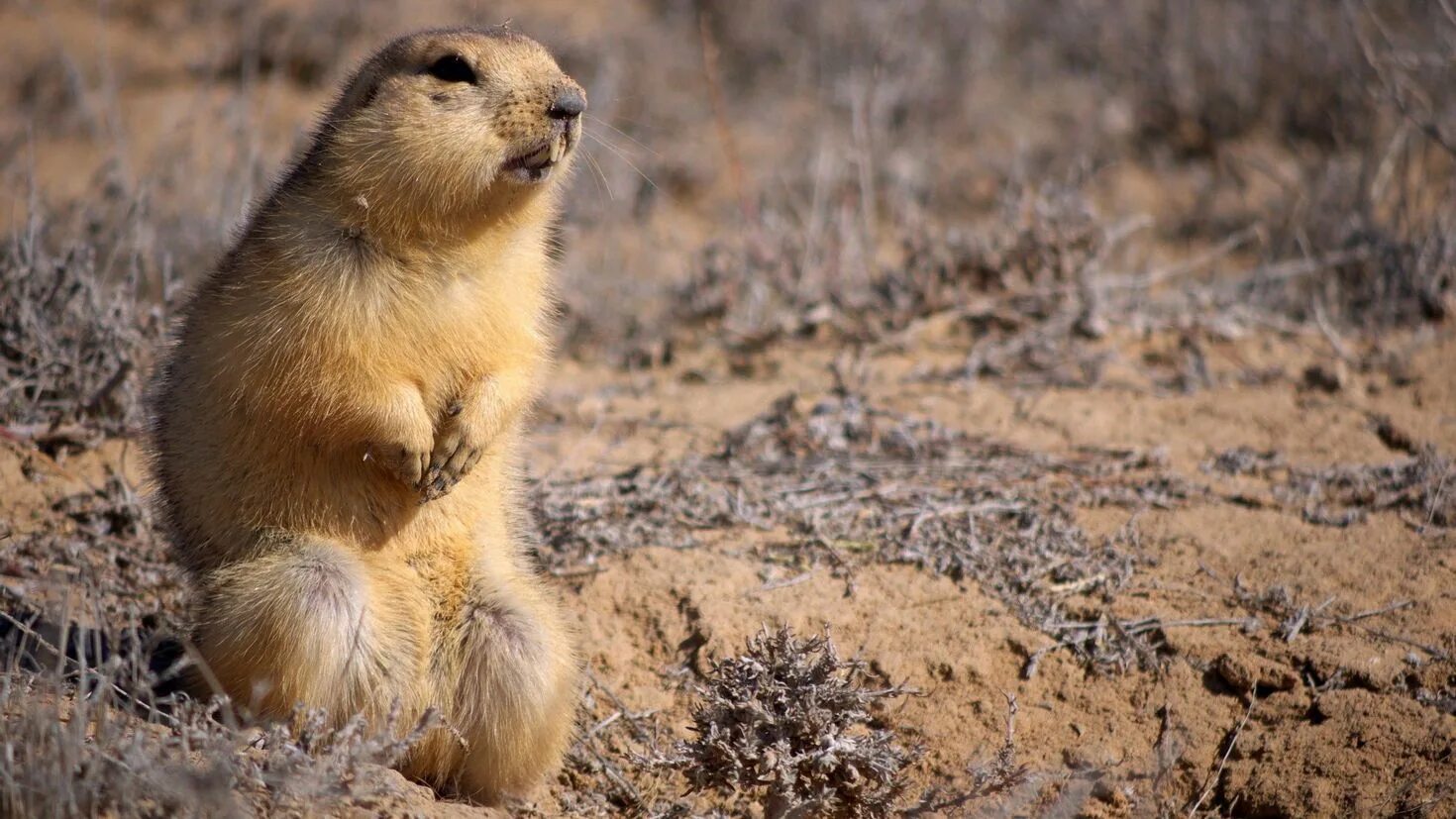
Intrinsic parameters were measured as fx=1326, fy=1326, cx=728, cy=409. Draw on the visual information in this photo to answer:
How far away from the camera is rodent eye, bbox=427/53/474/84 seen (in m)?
3.84

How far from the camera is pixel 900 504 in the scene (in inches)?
199

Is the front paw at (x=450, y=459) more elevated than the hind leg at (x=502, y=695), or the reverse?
the front paw at (x=450, y=459)

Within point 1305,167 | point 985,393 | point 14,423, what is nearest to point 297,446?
point 14,423

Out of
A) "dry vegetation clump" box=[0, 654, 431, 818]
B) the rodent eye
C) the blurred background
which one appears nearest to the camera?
"dry vegetation clump" box=[0, 654, 431, 818]

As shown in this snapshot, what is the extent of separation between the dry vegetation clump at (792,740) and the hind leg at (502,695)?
0.39 m

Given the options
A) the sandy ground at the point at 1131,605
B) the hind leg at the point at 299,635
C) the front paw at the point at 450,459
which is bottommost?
the sandy ground at the point at 1131,605

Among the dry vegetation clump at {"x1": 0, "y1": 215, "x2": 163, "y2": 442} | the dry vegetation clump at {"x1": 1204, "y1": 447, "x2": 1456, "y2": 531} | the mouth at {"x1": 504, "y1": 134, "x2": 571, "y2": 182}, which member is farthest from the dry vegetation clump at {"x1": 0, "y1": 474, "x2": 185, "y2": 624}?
the dry vegetation clump at {"x1": 1204, "y1": 447, "x2": 1456, "y2": 531}

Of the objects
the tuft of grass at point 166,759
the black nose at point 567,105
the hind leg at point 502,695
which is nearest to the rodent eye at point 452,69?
the black nose at point 567,105

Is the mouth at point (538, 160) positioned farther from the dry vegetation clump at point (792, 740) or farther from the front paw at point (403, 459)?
the dry vegetation clump at point (792, 740)

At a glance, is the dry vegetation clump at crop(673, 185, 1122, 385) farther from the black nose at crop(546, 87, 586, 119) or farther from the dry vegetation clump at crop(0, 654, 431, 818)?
the dry vegetation clump at crop(0, 654, 431, 818)

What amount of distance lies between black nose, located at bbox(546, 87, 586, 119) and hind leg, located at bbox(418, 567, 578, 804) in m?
1.44

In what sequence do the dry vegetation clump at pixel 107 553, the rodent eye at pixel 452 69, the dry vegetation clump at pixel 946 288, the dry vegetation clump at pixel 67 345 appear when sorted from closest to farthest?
the rodent eye at pixel 452 69
the dry vegetation clump at pixel 107 553
the dry vegetation clump at pixel 67 345
the dry vegetation clump at pixel 946 288

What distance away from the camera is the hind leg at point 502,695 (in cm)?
385

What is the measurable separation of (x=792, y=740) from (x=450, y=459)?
129cm
